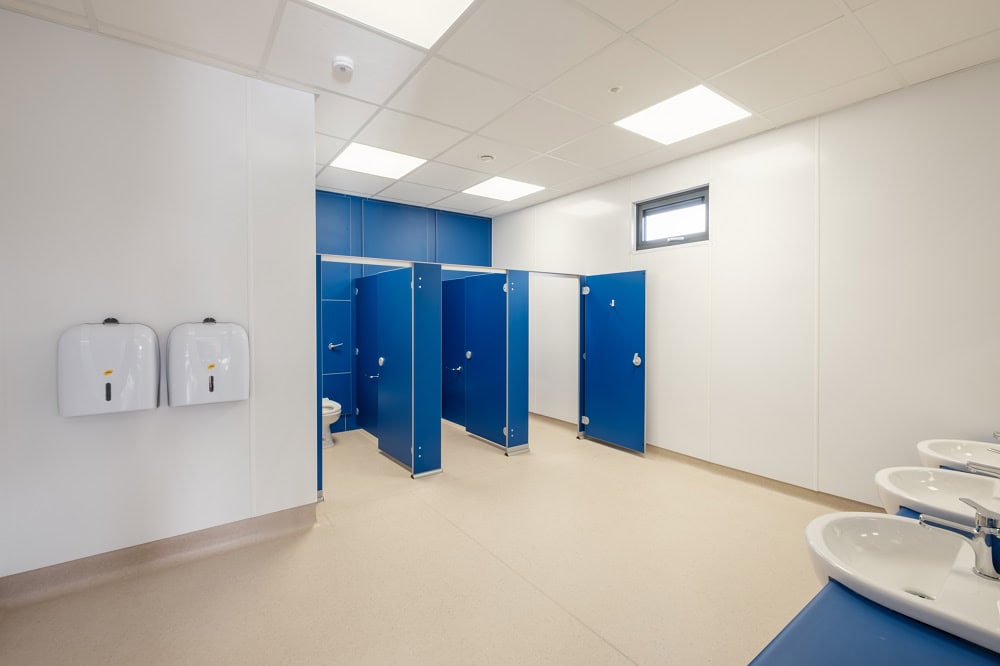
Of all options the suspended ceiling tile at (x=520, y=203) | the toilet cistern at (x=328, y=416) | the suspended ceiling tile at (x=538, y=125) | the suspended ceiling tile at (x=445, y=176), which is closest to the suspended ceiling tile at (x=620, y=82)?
the suspended ceiling tile at (x=538, y=125)

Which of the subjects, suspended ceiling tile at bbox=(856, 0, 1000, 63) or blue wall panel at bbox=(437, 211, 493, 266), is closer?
suspended ceiling tile at bbox=(856, 0, 1000, 63)

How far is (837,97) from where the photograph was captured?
2969 millimetres

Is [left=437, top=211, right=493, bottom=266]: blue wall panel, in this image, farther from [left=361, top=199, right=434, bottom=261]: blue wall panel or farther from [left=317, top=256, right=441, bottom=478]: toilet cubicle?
[left=317, top=256, right=441, bottom=478]: toilet cubicle

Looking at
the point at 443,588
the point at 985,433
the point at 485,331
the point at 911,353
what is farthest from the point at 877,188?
the point at 443,588

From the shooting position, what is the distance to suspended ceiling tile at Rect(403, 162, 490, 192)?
4.36 m

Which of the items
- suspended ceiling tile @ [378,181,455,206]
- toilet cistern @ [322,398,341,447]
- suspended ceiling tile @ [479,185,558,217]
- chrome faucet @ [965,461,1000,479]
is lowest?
toilet cistern @ [322,398,341,447]

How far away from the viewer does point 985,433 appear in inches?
101

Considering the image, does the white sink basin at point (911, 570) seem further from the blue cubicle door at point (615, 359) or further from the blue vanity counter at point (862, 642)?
the blue cubicle door at point (615, 359)

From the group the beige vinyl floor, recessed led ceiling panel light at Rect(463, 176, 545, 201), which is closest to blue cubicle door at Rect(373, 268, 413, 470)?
the beige vinyl floor

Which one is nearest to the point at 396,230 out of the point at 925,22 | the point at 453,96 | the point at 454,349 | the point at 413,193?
the point at 413,193

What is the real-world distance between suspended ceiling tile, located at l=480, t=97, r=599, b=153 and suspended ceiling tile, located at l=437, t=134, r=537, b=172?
0.40 ft

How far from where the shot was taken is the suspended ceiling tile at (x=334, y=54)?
2229mm

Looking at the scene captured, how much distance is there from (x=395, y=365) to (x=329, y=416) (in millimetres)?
1052

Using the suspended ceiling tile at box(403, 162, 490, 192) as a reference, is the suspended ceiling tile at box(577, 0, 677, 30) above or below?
below
